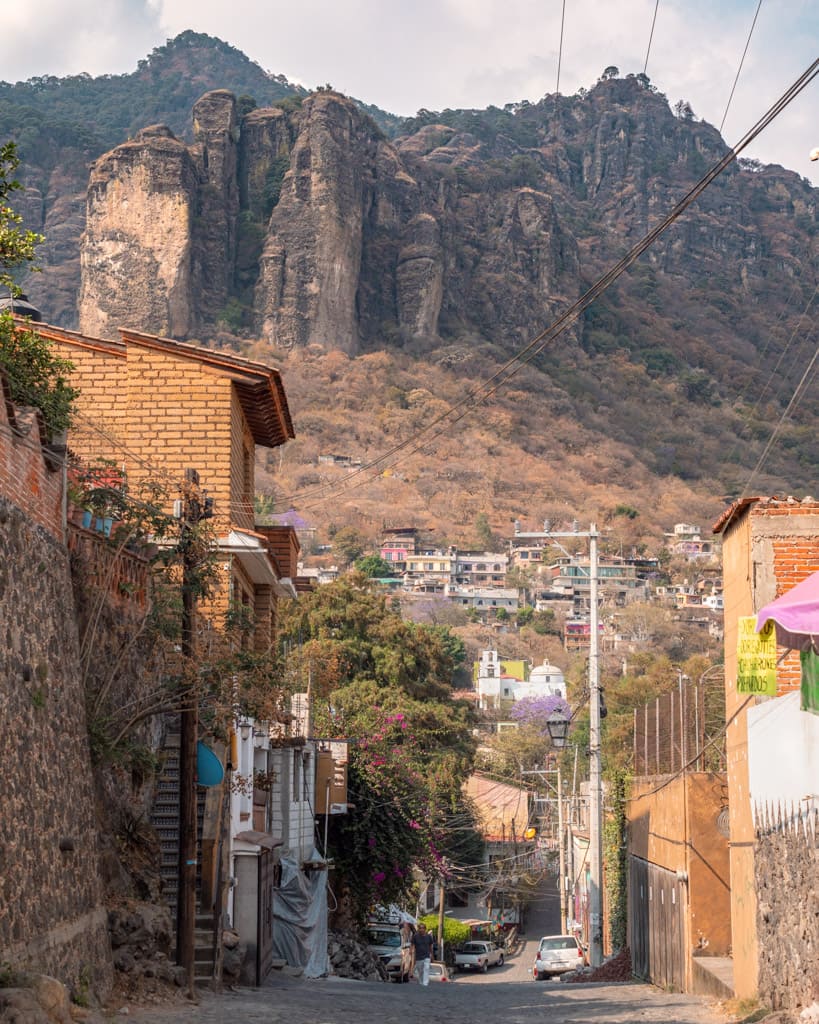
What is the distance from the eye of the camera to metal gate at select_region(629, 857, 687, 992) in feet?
71.7

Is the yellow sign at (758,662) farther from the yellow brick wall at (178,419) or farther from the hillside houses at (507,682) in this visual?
the hillside houses at (507,682)

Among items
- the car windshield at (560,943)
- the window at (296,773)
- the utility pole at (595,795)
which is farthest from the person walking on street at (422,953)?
the car windshield at (560,943)

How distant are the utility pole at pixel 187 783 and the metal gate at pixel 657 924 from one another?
8078 mm

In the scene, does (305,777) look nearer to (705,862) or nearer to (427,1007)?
(705,862)

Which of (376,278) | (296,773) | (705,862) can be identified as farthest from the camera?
(376,278)

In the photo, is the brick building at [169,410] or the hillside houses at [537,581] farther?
the hillside houses at [537,581]

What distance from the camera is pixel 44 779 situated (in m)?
12.9

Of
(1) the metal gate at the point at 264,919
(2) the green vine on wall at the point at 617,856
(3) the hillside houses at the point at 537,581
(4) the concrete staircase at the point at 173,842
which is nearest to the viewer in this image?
(4) the concrete staircase at the point at 173,842

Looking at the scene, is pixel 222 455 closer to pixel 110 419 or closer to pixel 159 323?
pixel 110 419

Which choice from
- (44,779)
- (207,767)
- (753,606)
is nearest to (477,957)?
(207,767)

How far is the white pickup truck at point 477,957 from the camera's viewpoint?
49188 millimetres

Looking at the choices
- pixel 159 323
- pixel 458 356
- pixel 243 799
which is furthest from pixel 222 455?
pixel 458 356

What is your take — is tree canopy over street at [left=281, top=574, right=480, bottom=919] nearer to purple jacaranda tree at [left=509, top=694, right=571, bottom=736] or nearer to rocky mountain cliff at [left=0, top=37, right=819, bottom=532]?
purple jacaranda tree at [left=509, top=694, right=571, bottom=736]

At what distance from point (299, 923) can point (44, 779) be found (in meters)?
14.8
